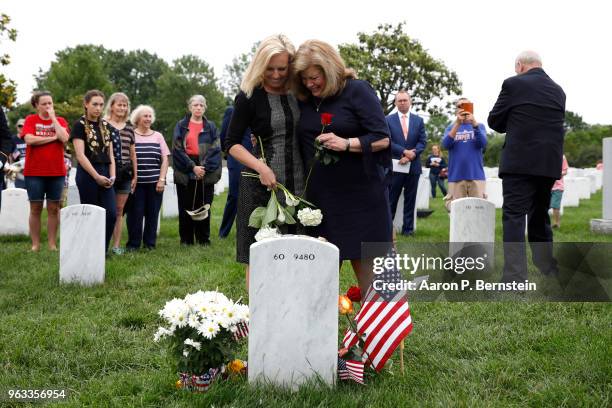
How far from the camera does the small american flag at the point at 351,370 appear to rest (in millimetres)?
3549

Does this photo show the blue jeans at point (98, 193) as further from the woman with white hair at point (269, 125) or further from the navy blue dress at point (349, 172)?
the navy blue dress at point (349, 172)

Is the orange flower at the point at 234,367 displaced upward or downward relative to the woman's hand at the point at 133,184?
downward

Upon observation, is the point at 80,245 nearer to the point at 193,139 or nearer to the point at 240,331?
the point at 193,139

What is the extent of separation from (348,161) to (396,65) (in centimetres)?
3292

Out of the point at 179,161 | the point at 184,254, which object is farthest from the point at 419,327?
the point at 179,161

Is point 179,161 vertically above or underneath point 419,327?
above

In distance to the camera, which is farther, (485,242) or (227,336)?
(485,242)

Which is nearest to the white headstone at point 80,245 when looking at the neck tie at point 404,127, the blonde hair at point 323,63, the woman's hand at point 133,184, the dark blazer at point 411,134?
the woman's hand at point 133,184

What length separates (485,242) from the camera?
7047 mm

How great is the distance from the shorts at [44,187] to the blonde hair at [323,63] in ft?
17.8

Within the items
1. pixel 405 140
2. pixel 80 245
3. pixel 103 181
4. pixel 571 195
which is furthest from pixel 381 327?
pixel 571 195

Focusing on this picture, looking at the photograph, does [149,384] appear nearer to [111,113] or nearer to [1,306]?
[1,306]

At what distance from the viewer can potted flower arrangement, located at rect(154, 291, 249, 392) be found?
344 centimetres

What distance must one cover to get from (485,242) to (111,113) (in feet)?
16.5
